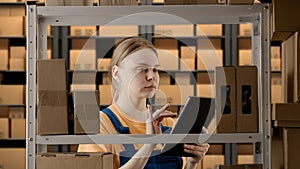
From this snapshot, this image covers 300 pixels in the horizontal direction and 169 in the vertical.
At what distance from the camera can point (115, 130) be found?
2.41 metres

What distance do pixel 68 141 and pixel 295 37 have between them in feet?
3.02

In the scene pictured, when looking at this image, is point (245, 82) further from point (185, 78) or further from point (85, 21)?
point (185, 78)

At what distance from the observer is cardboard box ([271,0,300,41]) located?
2322 mm

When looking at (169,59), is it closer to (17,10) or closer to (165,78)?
(165,78)

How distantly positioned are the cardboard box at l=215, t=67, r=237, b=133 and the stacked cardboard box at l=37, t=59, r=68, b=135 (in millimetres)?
549

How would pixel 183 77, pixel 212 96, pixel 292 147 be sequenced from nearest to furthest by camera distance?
pixel 292 147 < pixel 212 96 < pixel 183 77

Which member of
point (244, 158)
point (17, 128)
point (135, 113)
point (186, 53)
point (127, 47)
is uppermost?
point (186, 53)

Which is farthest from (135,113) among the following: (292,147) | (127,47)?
(292,147)

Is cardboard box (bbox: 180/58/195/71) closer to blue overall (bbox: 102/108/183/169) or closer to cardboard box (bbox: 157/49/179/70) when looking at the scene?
cardboard box (bbox: 157/49/179/70)

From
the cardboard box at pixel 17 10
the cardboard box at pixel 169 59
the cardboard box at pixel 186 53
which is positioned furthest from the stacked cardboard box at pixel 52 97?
the cardboard box at pixel 17 10

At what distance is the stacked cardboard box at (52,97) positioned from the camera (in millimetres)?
2219

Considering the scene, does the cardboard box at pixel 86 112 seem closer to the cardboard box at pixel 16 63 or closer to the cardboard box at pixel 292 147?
the cardboard box at pixel 292 147

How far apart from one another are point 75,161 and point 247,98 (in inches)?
25.9

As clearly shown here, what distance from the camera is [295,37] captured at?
234cm
